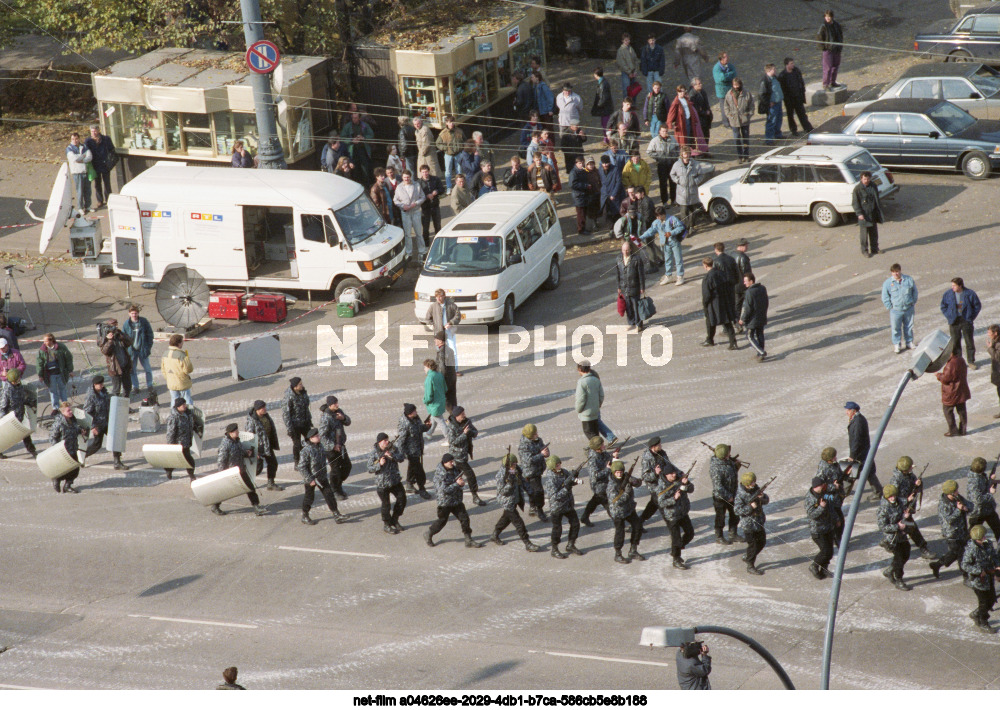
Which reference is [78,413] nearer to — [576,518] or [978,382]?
[576,518]

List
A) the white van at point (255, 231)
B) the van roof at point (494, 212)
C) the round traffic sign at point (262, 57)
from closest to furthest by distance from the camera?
the van roof at point (494, 212) → the white van at point (255, 231) → the round traffic sign at point (262, 57)

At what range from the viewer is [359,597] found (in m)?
15.8

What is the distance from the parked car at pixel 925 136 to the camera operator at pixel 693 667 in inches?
670

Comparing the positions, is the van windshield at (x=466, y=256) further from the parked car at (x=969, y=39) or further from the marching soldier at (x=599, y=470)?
the parked car at (x=969, y=39)

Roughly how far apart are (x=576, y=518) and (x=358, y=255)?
9.79 meters

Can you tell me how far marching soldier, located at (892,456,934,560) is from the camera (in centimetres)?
1522

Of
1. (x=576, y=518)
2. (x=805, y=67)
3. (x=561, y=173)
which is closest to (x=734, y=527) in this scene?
(x=576, y=518)

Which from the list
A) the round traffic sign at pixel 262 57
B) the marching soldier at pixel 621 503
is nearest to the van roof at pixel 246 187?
the round traffic sign at pixel 262 57

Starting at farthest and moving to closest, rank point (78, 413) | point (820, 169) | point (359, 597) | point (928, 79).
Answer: point (928, 79)
point (820, 169)
point (78, 413)
point (359, 597)

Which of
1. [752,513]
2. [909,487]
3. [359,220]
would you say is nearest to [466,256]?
[359,220]

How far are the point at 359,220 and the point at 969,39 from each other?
1568cm

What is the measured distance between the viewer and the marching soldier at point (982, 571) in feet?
46.6

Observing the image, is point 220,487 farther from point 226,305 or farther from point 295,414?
point 226,305

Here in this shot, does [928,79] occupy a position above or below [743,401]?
above
